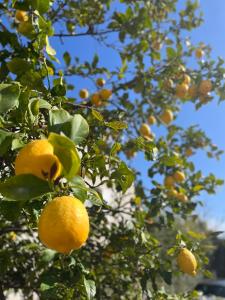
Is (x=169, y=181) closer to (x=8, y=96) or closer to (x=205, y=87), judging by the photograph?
(x=205, y=87)

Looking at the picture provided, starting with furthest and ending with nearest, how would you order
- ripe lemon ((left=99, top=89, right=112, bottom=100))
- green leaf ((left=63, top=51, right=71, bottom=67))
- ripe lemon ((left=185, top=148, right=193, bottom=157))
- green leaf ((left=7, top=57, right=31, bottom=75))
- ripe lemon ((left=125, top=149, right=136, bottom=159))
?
ripe lemon ((left=185, top=148, right=193, bottom=157)) → ripe lemon ((left=125, top=149, right=136, bottom=159)) → green leaf ((left=63, top=51, right=71, bottom=67)) → ripe lemon ((left=99, top=89, right=112, bottom=100)) → green leaf ((left=7, top=57, right=31, bottom=75))

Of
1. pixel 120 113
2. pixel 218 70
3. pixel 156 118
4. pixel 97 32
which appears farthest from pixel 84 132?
pixel 156 118

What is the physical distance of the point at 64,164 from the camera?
86cm

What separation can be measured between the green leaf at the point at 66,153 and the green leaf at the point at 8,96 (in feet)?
0.89

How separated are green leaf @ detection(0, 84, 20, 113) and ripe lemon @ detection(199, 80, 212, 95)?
7.02 feet

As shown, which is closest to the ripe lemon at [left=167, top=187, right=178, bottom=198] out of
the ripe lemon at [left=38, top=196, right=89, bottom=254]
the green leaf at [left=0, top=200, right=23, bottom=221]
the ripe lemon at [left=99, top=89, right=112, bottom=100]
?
the ripe lemon at [left=99, top=89, right=112, bottom=100]

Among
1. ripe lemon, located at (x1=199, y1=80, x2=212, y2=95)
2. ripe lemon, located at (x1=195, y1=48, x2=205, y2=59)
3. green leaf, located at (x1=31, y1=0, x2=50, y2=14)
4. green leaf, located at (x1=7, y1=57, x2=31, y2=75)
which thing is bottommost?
green leaf, located at (x1=7, y1=57, x2=31, y2=75)

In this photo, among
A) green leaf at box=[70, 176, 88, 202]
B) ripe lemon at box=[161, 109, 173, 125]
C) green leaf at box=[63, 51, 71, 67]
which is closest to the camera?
green leaf at box=[70, 176, 88, 202]

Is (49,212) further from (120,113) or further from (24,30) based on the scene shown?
(120,113)

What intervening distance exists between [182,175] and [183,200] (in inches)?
12.1

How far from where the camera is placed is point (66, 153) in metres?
0.85

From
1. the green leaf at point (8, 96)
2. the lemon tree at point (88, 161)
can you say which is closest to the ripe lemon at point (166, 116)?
the lemon tree at point (88, 161)

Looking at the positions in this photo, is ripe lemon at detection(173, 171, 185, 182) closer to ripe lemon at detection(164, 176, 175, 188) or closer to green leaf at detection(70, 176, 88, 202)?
ripe lemon at detection(164, 176, 175, 188)

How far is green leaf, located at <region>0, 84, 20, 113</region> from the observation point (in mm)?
1048
